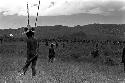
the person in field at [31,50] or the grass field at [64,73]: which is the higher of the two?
the person in field at [31,50]

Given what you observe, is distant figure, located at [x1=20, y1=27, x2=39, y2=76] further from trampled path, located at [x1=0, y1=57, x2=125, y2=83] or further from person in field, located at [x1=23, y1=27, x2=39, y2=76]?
trampled path, located at [x1=0, y1=57, x2=125, y2=83]

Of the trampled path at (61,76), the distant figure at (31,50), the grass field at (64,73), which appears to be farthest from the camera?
the distant figure at (31,50)

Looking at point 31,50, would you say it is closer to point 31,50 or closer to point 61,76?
point 31,50

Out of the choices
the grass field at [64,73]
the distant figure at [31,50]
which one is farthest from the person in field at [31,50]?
the grass field at [64,73]

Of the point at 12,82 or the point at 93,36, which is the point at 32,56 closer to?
the point at 12,82

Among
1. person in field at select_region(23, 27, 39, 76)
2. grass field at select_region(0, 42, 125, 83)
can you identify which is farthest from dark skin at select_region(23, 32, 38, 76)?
grass field at select_region(0, 42, 125, 83)

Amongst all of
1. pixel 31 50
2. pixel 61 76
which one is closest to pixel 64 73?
pixel 61 76

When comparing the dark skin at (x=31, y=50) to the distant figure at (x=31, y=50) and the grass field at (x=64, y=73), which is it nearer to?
the distant figure at (x=31, y=50)

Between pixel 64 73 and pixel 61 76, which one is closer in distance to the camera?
pixel 61 76

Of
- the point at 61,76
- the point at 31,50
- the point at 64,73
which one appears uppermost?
the point at 31,50

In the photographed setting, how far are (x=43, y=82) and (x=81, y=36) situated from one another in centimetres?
14040

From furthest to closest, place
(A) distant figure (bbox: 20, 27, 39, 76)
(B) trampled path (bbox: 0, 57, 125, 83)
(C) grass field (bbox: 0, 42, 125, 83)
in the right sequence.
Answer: (A) distant figure (bbox: 20, 27, 39, 76) < (C) grass field (bbox: 0, 42, 125, 83) < (B) trampled path (bbox: 0, 57, 125, 83)

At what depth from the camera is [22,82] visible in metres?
10.5

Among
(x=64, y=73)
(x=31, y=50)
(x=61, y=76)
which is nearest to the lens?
(x=31, y=50)
